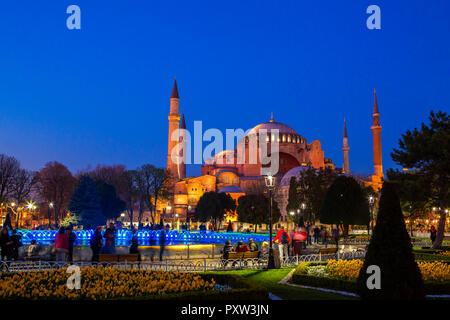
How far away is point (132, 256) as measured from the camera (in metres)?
10.9

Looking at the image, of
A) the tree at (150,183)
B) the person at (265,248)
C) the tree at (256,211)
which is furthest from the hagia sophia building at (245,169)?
the person at (265,248)

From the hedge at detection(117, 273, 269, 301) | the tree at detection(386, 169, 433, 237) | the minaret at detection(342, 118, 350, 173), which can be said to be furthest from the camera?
the minaret at detection(342, 118, 350, 173)

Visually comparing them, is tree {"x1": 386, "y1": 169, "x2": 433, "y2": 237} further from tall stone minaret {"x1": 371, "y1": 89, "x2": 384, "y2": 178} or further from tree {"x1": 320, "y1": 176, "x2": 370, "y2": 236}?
tall stone minaret {"x1": 371, "y1": 89, "x2": 384, "y2": 178}

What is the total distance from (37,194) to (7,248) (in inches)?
1484

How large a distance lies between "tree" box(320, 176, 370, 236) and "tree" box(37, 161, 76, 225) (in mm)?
26311

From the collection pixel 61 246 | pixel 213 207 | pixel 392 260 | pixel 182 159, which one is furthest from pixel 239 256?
pixel 182 159

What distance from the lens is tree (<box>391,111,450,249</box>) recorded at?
15812 mm

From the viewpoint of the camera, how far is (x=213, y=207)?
4434 centimetres

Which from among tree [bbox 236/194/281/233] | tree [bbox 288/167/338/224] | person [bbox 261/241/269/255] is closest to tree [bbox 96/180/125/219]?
tree [bbox 236/194/281/233]

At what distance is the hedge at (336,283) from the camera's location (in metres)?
7.69

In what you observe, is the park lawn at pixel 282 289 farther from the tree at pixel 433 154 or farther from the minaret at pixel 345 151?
the minaret at pixel 345 151

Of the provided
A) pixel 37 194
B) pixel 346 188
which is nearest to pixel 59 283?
pixel 346 188

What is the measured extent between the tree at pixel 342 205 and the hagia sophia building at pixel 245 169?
23138mm
